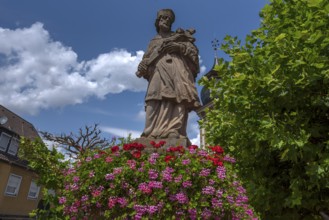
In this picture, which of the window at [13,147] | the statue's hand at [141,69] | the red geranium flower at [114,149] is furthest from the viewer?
the window at [13,147]

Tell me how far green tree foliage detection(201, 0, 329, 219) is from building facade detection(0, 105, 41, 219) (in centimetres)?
2199

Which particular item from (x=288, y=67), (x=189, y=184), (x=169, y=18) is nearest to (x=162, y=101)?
(x=169, y=18)

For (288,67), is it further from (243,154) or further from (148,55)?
(148,55)

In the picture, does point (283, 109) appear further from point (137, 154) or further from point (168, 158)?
point (137, 154)

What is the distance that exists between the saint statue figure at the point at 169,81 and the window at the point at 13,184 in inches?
885

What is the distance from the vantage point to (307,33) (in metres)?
3.41

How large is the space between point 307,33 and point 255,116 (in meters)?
1.20

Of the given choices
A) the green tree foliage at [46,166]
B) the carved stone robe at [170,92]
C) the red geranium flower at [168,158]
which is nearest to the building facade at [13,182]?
the green tree foliage at [46,166]

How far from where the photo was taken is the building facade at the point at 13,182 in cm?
2435

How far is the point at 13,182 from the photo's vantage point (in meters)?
25.7

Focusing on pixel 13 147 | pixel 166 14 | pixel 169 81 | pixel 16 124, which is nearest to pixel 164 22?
pixel 166 14

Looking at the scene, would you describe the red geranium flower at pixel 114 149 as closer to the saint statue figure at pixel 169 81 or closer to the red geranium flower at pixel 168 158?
the red geranium flower at pixel 168 158

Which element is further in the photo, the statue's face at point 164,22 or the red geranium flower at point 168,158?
the statue's face at point 164,22

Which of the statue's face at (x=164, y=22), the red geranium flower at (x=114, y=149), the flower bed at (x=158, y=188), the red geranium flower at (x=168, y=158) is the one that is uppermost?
the statue's face at (x=164, y=22)
